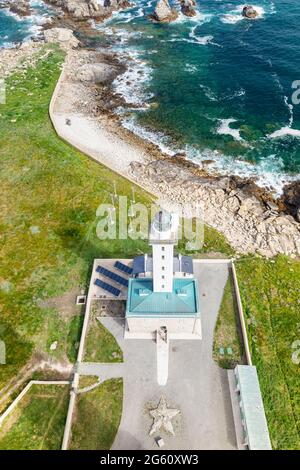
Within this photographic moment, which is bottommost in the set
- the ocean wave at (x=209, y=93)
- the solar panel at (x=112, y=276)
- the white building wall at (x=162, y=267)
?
the solar panel at (x=112, y=276)

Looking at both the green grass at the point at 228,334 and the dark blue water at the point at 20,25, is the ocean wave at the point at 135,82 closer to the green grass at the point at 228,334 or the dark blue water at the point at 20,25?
the dark blue water at the point at 20,25

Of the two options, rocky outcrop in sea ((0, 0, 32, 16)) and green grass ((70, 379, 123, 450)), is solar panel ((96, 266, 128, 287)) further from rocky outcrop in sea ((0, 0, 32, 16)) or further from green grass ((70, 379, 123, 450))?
rocky outcrop in sea ((0, 0, 32, 16))

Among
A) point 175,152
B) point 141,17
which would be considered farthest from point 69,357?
point 141,17

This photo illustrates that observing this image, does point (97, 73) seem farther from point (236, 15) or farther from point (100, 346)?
point (100, 346)

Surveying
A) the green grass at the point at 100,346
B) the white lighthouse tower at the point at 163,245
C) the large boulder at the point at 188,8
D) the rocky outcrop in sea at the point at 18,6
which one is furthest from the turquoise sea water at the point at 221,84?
the green grass at the point at 100,346
